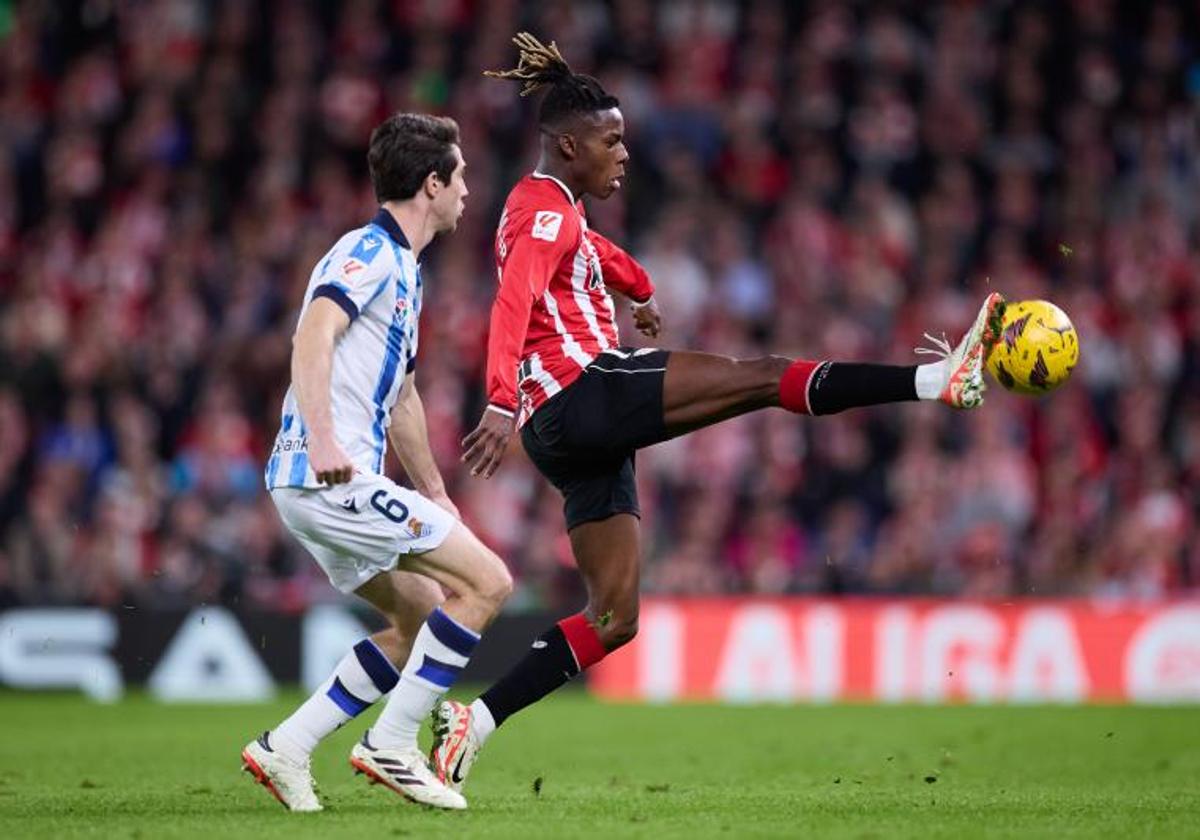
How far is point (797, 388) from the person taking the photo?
7.18 meters

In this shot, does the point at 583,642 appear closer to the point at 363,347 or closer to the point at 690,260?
the point at 363,347

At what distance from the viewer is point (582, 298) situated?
779cm

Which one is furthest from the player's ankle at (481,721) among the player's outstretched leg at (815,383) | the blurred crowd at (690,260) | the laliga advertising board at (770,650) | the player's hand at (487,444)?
the blurred crowd at (690,260)

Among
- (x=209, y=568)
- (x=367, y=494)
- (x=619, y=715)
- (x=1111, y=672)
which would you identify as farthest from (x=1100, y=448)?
(x=367, y=494)

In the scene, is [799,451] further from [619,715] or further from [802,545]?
[619,715]

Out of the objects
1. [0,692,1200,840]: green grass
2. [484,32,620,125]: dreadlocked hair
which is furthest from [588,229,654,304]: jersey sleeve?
[0,692,1200,840]: green grass

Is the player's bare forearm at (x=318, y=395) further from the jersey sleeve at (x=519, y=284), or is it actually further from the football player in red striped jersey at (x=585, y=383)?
the jersey sleeve at (x=519, y=284)

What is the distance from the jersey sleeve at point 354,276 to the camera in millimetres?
6715

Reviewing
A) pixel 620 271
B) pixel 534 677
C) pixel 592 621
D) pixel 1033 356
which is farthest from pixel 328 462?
pixel 1033 356

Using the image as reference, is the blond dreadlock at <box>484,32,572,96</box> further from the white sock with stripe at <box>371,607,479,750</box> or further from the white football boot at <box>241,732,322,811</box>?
the white football boot at <box>241,732,322,811</box>

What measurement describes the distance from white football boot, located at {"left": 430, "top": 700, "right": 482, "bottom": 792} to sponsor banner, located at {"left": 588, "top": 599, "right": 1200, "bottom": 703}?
7.01 meters

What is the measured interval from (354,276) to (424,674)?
1384mm

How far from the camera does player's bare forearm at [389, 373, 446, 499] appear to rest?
23.8 feet

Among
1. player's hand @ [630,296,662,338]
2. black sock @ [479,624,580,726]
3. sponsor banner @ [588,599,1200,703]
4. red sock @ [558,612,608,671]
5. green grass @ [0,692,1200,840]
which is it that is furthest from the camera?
sponsor banner @ [588,599,1200,703]
